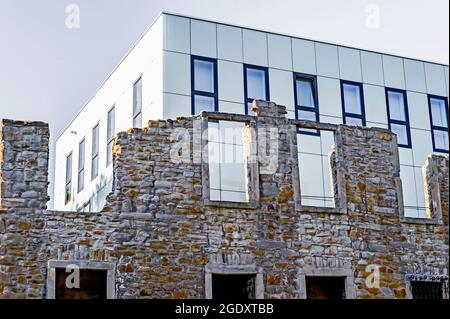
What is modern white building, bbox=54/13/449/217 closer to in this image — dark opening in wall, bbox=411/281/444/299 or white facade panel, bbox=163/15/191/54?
white facade panel, bbox=163/15/191/54

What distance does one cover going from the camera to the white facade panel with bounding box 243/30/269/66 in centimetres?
2612

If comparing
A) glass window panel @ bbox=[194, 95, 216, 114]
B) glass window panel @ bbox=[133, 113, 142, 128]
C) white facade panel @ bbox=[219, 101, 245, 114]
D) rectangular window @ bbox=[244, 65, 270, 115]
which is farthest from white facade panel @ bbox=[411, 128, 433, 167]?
glass window panel @ bbox=[133, 113, 142, 128]

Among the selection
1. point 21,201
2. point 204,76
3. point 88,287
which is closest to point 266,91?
point 204,76

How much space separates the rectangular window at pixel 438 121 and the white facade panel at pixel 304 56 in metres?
4.77

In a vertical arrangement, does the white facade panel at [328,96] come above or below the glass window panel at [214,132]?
→ above

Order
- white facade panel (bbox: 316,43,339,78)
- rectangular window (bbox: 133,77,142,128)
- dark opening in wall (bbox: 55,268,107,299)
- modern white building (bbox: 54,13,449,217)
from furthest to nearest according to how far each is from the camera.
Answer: white facade panel (bbox: 316,43,339,78), rectangular window (bbox: 133,77,142,128), modern white building (bbox: 54,13,449,217), dark opening in wall (bbox: 55,268,107,299)

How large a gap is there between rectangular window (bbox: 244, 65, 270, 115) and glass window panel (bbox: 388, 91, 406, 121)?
4709mm

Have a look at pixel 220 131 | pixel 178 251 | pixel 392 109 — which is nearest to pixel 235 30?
pixel 220 131

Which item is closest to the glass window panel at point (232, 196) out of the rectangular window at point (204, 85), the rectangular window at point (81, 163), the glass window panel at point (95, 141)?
the rectangular window at point (204, 85)

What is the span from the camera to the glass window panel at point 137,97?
84.9 ft

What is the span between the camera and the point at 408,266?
18750mm

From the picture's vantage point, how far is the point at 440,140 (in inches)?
1152

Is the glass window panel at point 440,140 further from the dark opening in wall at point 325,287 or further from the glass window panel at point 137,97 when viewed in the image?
the dark opening in wall at point 325,287
